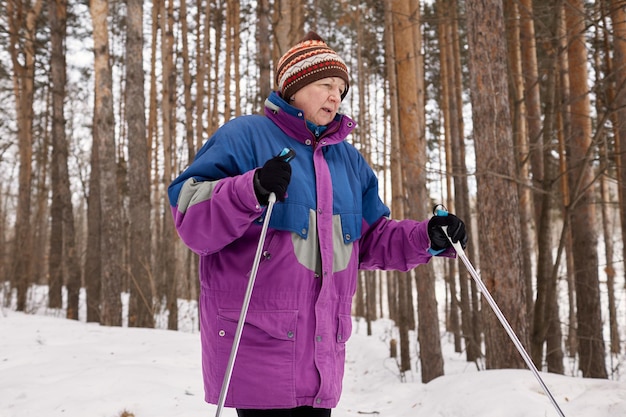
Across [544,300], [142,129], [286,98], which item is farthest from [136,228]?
[286,98]

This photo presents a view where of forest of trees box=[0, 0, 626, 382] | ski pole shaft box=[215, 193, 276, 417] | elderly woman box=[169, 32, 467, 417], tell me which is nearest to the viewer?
ski pole shaft box=[215, 193, 276, 417]

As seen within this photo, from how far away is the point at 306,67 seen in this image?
194 cm

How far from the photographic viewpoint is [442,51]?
433 inches

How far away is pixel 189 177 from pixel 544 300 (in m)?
4.81

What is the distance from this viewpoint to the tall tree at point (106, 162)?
8219mm

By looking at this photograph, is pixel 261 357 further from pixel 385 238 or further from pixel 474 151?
pixel 474 151

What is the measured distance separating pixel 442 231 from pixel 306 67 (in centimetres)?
80

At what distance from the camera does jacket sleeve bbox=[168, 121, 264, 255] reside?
5.07 ft

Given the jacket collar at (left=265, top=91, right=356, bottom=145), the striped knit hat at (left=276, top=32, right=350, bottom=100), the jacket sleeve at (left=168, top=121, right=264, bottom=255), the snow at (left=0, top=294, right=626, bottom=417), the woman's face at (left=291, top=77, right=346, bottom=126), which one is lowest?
the snow at (left=0, top=294, right=626, bottom=417)

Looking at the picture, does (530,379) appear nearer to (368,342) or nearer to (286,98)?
(286,98)

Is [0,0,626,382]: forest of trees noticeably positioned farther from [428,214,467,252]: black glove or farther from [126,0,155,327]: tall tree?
[428,214,467,252]: black glove

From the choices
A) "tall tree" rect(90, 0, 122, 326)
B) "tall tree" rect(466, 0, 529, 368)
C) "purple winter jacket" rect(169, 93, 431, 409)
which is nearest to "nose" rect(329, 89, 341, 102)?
"purple winter jacket" rect(169, 93, 431, 409)

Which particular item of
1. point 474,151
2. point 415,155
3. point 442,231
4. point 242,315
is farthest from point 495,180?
point 242,315

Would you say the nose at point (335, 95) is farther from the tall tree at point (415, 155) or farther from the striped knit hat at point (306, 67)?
the tall tree at point (415, 155)
